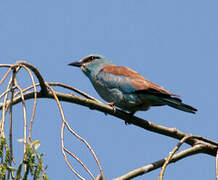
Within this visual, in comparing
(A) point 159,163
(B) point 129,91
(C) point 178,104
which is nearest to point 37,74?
(A) point 159,163

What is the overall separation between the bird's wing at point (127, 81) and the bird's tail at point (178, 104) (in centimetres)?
7

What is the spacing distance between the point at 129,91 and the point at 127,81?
0.71 feet

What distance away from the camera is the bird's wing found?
19.2 ft

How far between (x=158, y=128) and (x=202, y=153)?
0.51 meters

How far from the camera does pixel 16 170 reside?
8.43 feet

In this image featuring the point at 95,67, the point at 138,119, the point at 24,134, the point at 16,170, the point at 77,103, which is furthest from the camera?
the point at 95,67

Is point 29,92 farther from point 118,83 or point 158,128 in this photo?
point 118,83

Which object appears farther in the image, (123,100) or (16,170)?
(123,100)

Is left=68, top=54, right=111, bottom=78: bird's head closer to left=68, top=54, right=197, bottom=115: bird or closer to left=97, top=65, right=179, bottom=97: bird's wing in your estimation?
left=68, top=54, right=197, bottom=115: bird

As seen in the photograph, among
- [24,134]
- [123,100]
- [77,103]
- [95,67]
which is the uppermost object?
[95,67]

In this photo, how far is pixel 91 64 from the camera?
23.3ft

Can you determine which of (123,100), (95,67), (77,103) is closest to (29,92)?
(77,103)

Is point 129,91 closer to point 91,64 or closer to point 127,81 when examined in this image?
point 127,81

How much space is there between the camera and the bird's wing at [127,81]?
5.87 meters
